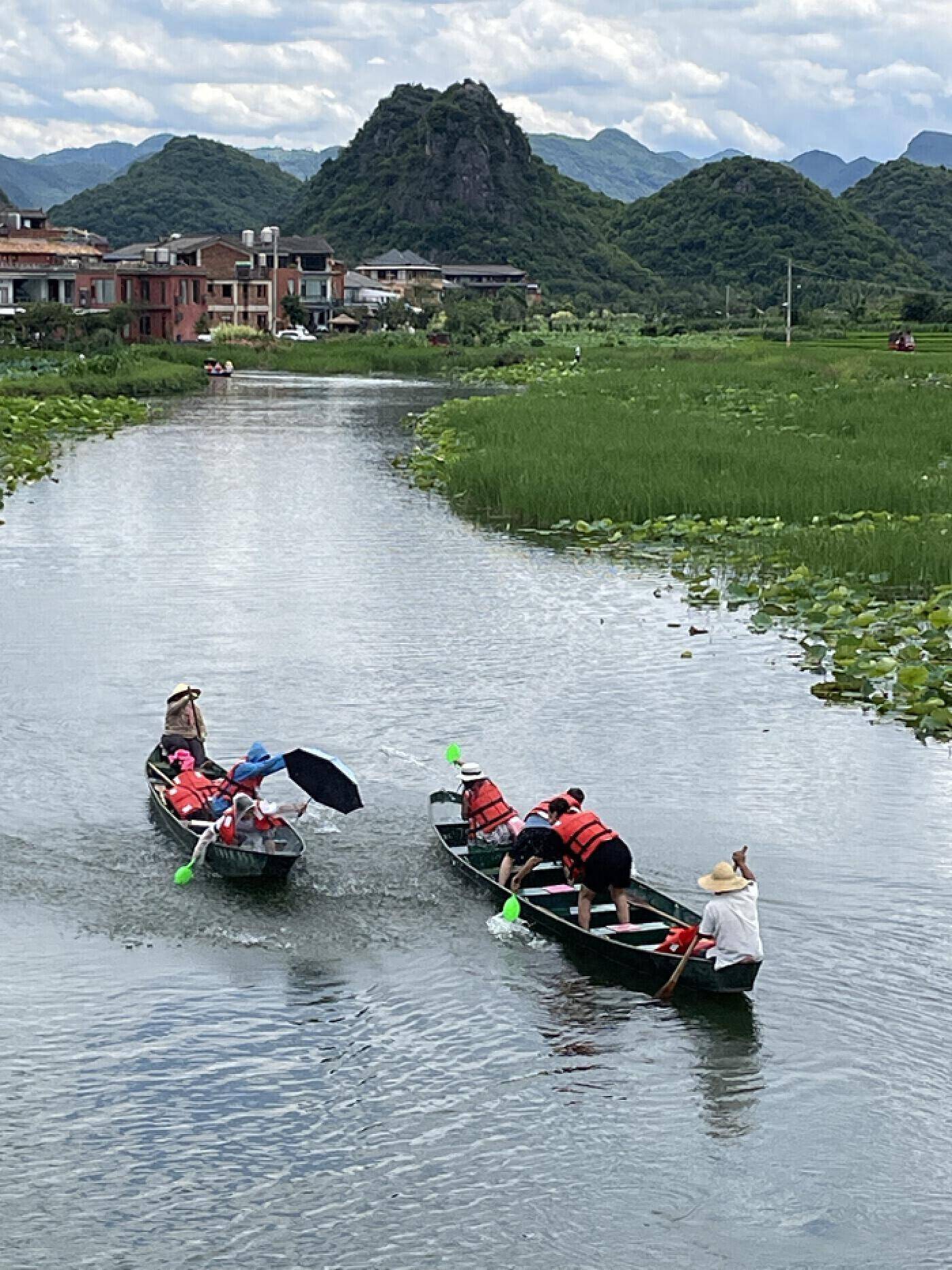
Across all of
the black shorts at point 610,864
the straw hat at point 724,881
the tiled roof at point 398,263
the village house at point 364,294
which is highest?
the tiled roof at point 398,263

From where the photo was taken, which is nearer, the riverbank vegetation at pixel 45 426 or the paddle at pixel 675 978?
the paddle at pixel 675 978

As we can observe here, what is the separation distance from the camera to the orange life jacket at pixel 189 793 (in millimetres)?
15070

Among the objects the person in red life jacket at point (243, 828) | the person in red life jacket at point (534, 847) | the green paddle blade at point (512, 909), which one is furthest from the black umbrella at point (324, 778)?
the green paddle blade at point (512, 909)

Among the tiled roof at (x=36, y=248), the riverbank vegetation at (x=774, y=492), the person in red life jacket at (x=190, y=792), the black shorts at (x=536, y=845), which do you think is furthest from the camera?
the tiled roof at (x=36, y=248)

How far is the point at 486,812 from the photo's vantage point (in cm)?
1468

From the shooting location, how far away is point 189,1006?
12.0 meters

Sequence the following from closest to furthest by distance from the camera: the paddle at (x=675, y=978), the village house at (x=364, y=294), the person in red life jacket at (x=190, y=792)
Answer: the paddle at (x=675, y=978), the person in red life jacket at (x=190, y=792), the village house at (x=364, y=294)

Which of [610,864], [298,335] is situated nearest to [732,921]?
[610,864]

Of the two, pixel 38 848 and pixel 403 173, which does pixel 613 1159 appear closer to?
pixel 38 848

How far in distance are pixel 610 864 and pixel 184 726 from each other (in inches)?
211

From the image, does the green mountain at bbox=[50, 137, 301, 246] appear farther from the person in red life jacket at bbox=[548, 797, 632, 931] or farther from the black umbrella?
the person in red life jacket at bbox=[548, 797, 632, 931]

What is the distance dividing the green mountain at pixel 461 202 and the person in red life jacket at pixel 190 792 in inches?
5640

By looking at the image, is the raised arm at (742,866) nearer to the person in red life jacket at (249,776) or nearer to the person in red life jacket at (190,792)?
the person in red life jacket at (249,776)

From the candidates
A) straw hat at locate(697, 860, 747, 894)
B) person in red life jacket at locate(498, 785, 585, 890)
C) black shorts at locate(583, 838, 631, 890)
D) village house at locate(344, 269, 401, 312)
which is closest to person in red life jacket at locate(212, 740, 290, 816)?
person in red life jacket at locate(498, 785, 585, 890)
